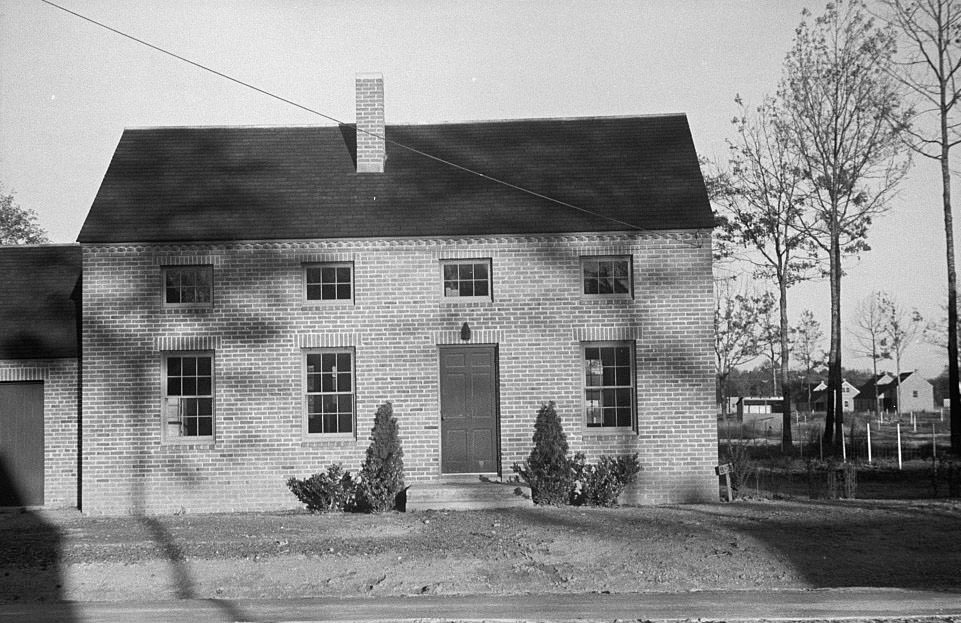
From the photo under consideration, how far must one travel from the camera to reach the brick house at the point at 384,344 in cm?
1789

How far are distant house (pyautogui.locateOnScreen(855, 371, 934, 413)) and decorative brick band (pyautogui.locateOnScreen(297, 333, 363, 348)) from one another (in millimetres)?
70081

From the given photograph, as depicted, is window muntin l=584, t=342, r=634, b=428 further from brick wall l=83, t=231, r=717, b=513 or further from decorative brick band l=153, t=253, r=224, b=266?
decorative brick band l=153, t=253, r=224, b=266

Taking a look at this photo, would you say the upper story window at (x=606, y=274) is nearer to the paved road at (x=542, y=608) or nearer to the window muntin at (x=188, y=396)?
the window muntin at (x=188, y=396)

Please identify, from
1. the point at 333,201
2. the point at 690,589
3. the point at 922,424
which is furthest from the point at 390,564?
the point at 922,424

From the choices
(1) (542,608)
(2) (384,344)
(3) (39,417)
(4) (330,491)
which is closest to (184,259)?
(2) (384,344)

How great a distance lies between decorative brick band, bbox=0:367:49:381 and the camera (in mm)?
19031

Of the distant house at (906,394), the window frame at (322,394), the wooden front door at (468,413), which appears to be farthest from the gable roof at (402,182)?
the distant house at (906,394)

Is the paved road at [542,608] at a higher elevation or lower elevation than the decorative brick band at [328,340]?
lower

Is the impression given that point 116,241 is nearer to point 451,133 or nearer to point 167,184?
point 167,184

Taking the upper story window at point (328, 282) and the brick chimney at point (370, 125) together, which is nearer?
the upper story window at point (328, 282)

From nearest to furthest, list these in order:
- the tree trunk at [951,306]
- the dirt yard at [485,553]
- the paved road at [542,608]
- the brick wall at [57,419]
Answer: the paved road at [542,608] < the dirt yard at [485,553] < the brick wall at [57,419] < the tree trunk at [951,306]

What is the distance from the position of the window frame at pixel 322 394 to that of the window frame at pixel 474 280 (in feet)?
6.50

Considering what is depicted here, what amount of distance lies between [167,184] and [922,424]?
50832 mm

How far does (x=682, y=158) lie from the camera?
1989 cm
